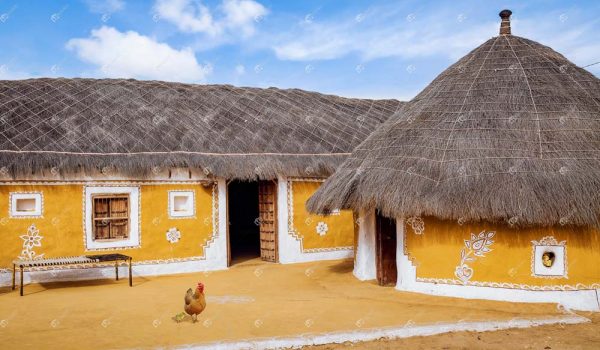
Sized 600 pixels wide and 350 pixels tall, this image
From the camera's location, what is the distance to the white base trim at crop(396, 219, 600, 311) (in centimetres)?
845

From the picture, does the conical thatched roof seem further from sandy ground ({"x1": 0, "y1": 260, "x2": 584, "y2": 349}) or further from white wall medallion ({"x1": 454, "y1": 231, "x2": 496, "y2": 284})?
sandy ground ({"x1": 0, "y1": 260, "x2": 584, "y2": 349})

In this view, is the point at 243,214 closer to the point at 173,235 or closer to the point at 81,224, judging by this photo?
the point at 173,235

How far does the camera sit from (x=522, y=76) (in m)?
9.81

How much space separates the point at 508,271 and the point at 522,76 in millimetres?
3504

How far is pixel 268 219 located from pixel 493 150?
6.44 m

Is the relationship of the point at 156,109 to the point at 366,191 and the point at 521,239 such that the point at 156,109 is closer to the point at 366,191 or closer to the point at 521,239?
the point at 366,191

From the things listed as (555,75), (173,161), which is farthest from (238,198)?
(555,75)

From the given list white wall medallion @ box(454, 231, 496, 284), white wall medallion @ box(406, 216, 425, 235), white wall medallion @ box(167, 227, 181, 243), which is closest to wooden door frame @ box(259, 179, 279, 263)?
white wall medallion @ box(167, 227, 181, 243)

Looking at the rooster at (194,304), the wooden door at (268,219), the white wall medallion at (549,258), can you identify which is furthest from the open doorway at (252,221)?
the white wall medallion at (549,258)

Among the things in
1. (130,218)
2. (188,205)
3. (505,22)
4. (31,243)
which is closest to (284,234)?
(188,205)

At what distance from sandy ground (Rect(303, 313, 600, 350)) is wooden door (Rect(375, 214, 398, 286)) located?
126 inches

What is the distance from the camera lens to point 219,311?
27.1 ft

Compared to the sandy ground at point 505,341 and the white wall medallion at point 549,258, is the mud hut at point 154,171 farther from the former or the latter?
the sandy ground at point 505,341

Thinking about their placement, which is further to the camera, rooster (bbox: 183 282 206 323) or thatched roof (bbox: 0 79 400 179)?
thatched roof (bbox: 0 79 400 179)
